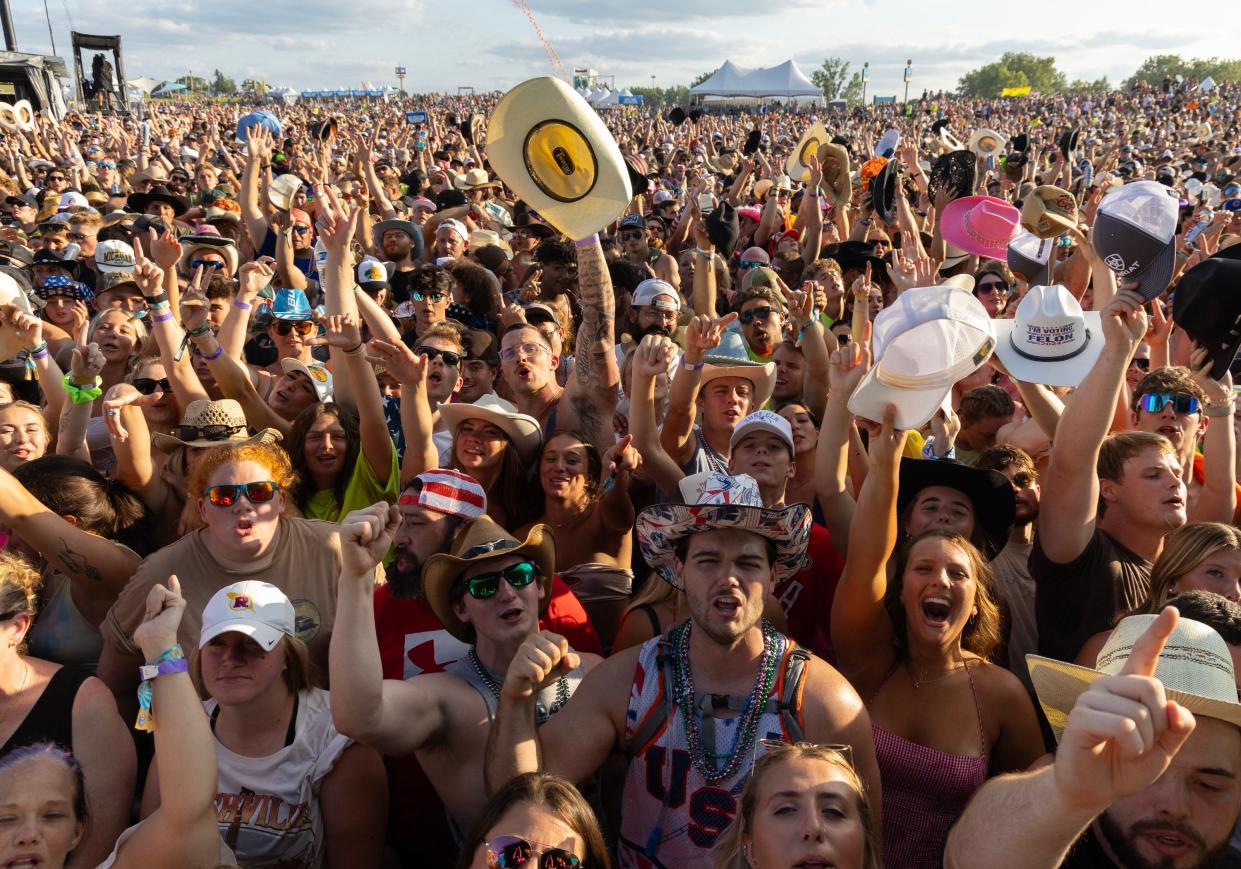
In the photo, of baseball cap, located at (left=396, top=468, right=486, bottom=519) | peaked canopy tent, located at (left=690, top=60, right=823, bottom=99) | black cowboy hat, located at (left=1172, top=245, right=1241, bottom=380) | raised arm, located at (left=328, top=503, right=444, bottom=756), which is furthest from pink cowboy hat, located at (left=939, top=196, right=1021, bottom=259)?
peaked canopy tent, located at (left=690, top=60, right=823, bottom=99)

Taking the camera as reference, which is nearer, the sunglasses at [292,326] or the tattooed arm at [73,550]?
the tattooed arm at [73,550]

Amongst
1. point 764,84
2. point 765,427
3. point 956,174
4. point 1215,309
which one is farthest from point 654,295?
point 764,84

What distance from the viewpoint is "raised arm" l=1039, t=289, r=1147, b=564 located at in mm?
2867

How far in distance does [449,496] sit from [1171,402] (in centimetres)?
287

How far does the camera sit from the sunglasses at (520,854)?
2.00m

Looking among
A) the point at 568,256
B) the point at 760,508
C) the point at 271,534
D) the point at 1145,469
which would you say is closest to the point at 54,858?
the point at 271,534

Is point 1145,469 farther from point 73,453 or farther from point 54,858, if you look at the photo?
point 73,453

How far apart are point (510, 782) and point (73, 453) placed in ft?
9.28

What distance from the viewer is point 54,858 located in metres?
2.03

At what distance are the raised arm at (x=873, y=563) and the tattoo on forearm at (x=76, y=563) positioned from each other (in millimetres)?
2512

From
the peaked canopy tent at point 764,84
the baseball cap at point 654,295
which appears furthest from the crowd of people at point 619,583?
the peaked canopy tent at point 764,84

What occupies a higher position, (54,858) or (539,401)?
(539,401)

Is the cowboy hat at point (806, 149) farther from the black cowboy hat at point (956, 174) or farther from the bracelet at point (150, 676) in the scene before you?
the bracelet at point (150, 676)

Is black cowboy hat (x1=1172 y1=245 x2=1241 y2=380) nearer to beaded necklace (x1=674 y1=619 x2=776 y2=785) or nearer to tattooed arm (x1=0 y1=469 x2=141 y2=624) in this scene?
beaded necklace (x1=674 y1=619 x2=776 y2=785)
